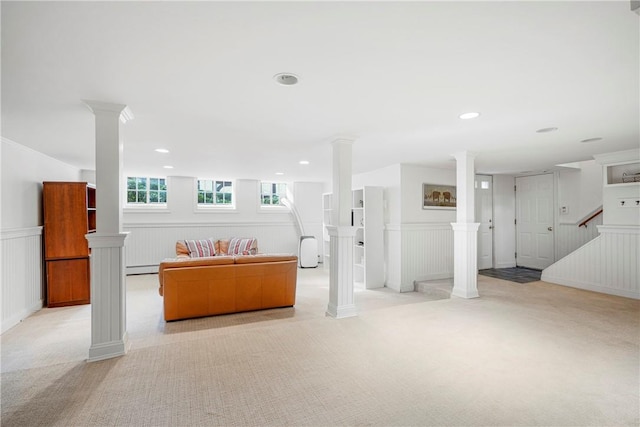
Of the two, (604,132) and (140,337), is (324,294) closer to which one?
(140,337)

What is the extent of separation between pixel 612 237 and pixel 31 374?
7.35m

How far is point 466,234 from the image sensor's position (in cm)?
447

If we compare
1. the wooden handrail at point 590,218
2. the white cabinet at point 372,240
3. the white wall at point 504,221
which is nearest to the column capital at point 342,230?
the white cabinet at point 372,240

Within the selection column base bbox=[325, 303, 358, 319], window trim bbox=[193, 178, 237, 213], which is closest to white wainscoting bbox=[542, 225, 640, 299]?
column base bbox=[325, 303, 358, 319]

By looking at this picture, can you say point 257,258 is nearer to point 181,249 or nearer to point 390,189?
point 390,189

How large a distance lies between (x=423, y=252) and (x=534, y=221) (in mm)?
3289

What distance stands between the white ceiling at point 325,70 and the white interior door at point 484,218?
10.1 ft

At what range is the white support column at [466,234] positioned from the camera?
4.48 metres

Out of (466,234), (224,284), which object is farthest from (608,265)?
(224,284)

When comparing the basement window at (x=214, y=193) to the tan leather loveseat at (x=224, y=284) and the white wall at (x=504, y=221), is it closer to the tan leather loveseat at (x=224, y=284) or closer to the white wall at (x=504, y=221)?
the tan leather loveseat at (x=224, y=284)

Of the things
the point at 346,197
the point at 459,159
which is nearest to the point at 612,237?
the point at 459,159

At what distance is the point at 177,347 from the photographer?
2.89 meters

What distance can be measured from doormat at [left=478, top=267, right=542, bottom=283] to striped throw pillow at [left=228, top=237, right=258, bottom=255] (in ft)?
16.8

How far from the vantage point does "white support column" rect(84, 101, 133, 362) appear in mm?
2590
